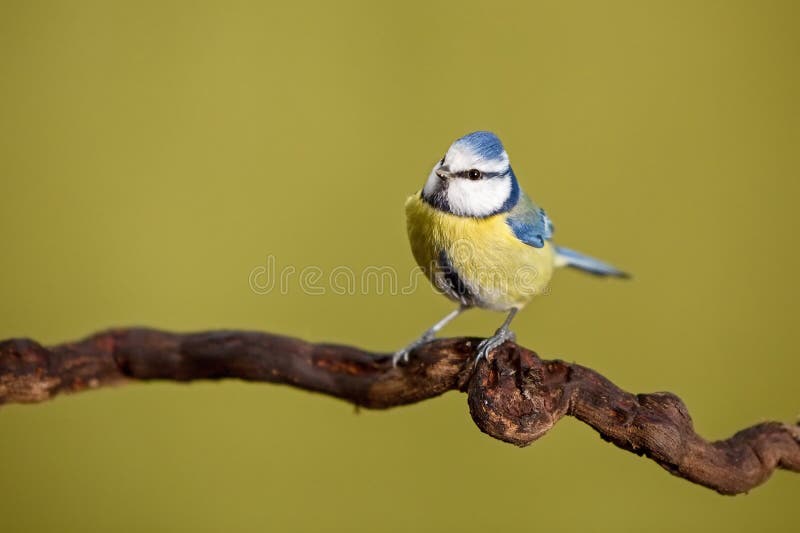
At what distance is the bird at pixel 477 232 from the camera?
133 cm

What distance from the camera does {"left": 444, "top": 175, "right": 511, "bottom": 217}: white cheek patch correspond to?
1365 millimetres

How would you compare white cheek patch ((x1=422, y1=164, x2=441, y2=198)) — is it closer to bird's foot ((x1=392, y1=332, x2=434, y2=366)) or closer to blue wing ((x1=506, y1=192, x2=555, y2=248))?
blue wing ((x1=506, y1=192, x2=555, y2=248))

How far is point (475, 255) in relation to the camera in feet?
4.56

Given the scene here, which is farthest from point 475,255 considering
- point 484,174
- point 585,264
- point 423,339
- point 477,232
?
point 585,264

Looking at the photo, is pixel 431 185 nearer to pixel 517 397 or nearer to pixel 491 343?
pixel 491 343

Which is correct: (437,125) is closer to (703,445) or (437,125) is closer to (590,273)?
(590,273)

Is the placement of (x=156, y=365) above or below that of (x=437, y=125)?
below

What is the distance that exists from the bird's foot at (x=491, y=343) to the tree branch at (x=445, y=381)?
0.07 ft

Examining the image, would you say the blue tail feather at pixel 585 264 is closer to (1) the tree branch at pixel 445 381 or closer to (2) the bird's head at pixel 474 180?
(2) the bird's head at pixel 474 180

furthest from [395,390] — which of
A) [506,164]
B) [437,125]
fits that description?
[437,125]

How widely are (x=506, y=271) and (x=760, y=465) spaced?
1.70 ft

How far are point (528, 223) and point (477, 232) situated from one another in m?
0.13

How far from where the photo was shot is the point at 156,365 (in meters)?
1.54

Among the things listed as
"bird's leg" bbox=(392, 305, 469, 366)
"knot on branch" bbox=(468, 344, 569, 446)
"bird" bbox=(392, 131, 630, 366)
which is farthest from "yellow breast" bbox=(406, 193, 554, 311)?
"knot on branch" bbox=(468, 344, 569, 446)
